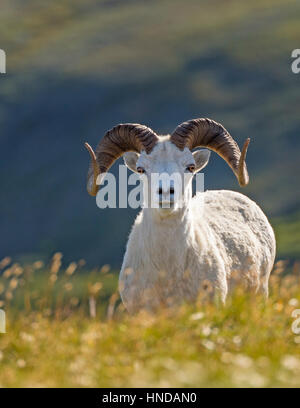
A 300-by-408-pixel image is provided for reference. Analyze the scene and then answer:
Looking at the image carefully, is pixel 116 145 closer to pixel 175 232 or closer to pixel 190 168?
pixel 190 168

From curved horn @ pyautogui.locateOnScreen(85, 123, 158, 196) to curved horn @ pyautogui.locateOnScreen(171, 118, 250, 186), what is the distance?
48cm

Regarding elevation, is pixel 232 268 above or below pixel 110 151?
below

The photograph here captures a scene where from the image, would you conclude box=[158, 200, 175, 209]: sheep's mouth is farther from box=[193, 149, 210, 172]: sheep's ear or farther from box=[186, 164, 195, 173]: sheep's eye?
box=[193, 149, 210, 172]: sheep's ear

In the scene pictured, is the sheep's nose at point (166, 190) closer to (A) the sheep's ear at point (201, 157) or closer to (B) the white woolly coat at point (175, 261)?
(B) the white woolly coat at point (175, 261)

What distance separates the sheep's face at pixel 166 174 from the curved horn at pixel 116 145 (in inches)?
12.5

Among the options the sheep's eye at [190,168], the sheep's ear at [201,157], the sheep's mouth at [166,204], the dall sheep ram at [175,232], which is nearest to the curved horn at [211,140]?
the dall sheep ram at [175,232]

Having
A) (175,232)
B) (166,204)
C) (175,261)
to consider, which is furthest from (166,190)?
(175,261)

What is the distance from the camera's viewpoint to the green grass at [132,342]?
30.4 feet

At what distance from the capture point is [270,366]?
31.9ft

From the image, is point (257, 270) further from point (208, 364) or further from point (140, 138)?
point (208, 364)

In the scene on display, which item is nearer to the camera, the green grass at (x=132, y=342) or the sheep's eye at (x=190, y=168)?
the green grass at (x=132, y=342)

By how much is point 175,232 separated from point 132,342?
3991 mm
